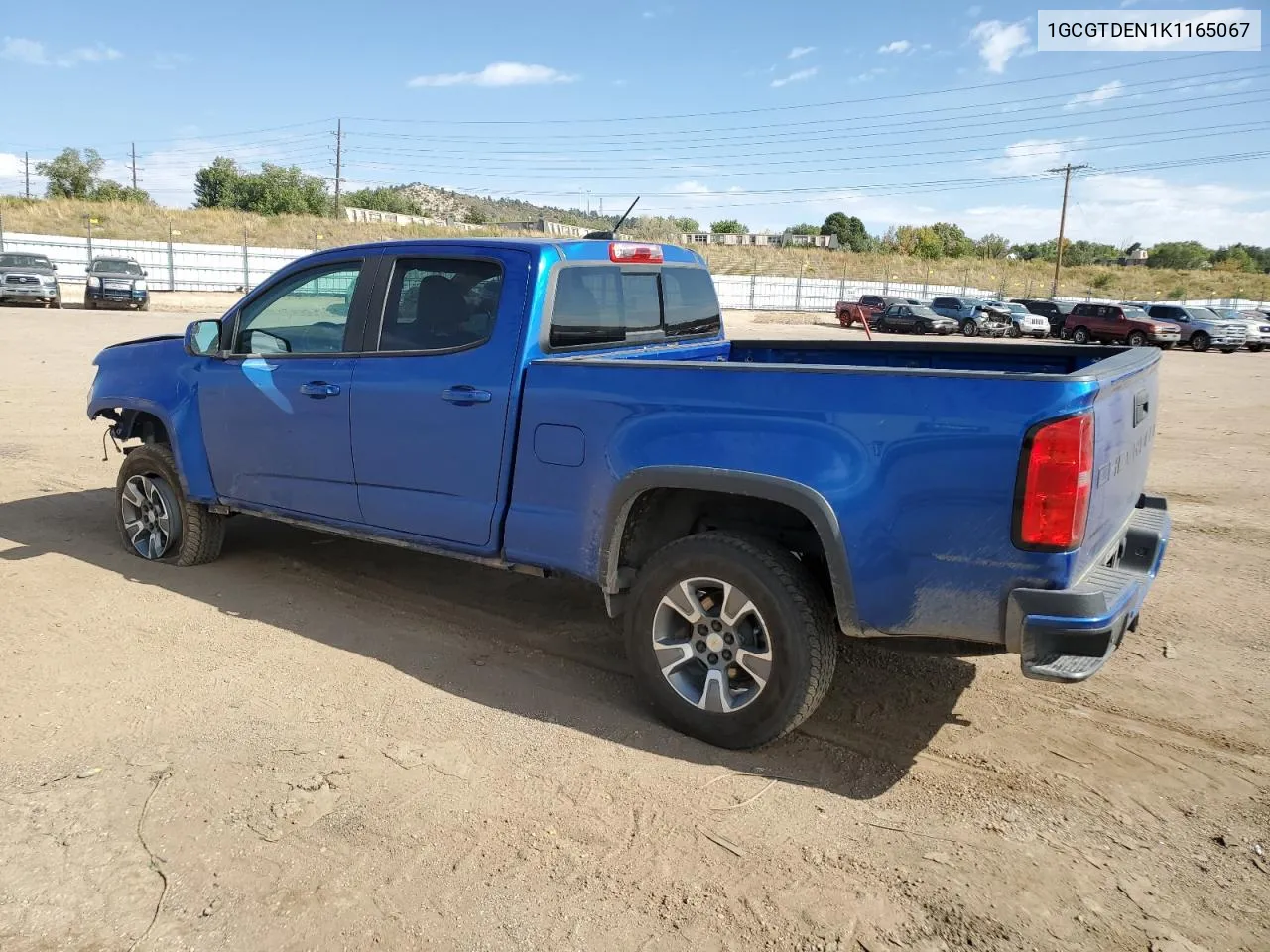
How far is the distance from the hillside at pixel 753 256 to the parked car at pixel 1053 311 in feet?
70.2

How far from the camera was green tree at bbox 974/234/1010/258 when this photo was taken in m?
103

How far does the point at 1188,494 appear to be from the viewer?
8711 mm

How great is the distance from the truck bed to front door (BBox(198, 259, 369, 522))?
1326 mm

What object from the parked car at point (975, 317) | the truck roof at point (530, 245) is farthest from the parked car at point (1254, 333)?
the truck roof at point (530, 245)

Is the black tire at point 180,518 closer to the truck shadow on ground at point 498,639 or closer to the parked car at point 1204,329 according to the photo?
the truck shadow on ground at point 498,639

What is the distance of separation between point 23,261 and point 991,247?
93.9m

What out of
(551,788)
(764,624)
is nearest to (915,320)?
(764,624)

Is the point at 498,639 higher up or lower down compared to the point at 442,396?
lower down

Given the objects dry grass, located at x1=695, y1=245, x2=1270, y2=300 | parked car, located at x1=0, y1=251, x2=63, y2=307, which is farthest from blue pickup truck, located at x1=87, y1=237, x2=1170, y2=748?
dry grass, located at x1=695, y1=245, x2=1270, y2=300

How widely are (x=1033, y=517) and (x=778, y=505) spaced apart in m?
0.98

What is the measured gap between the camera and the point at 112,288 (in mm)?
31281

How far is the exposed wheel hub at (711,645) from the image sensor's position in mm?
3662

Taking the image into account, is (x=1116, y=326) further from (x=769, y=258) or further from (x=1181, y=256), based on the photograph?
(x=1181, y=256)

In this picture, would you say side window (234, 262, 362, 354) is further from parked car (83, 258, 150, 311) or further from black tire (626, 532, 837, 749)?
parked car (83, 258, 150, 311)
